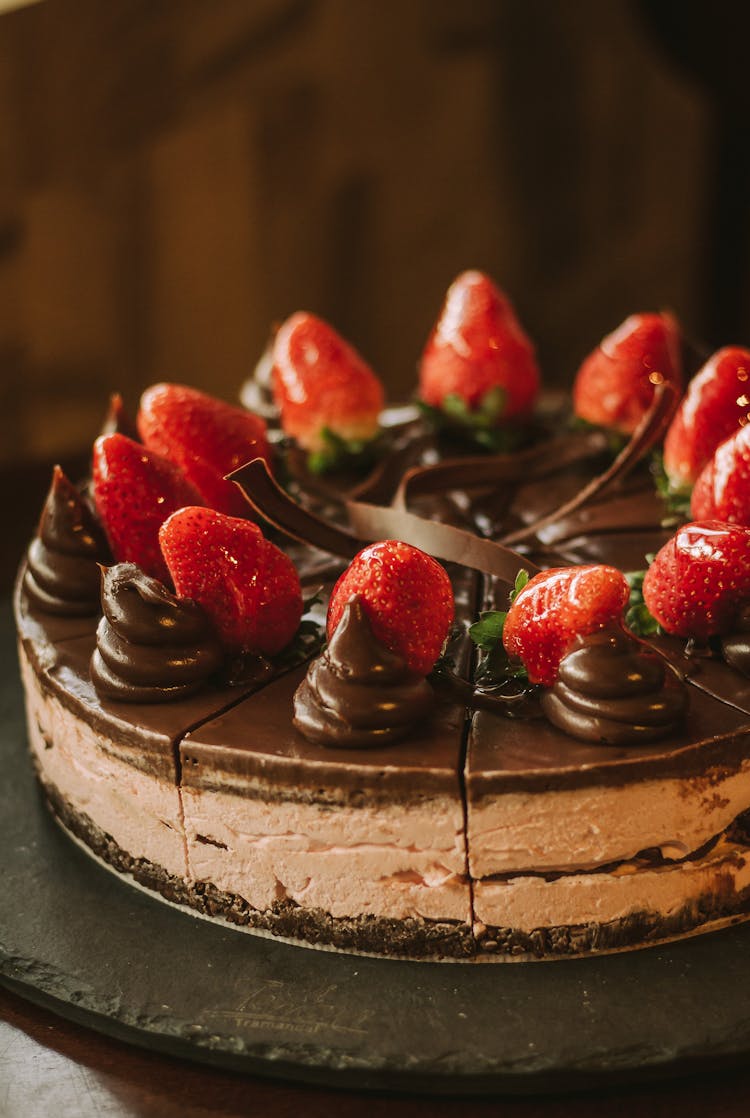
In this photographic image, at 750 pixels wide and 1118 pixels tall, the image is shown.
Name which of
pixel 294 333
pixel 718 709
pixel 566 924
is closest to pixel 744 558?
pixel 718 709

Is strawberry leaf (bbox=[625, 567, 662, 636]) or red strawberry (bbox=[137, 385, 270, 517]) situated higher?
red strawberry (bbox=[137, 385, 270, 517])

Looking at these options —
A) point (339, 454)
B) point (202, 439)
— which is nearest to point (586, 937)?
point (202, 439)

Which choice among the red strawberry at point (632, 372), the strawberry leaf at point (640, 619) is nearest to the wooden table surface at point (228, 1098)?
the strawberry leaf at point (640, 619)

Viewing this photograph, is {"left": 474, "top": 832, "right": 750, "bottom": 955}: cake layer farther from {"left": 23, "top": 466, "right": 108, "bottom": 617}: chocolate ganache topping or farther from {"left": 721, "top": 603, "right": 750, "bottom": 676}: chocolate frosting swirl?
{"left": 23, "top": 466, "right": 108, "bottom": 617}: chocolate ganache topping

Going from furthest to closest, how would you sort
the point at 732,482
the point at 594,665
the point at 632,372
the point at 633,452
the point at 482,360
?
the point at 482,360 → the point at 632,372 → the point at 633,452 → the point at 732,482 → the point at 594,665

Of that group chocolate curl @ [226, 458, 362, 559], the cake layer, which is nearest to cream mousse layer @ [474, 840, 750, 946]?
the cake layer

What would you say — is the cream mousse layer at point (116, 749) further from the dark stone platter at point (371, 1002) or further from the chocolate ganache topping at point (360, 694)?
the chocolate ganache topping at point (360, 694)

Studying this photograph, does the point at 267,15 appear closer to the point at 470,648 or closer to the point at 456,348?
the point at 456,348

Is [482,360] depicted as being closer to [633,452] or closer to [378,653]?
[633,452]
